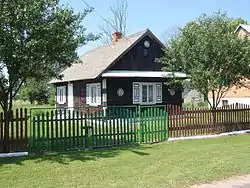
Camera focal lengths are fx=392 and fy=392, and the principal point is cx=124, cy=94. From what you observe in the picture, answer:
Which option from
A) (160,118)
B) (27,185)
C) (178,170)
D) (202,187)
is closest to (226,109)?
(160,118)

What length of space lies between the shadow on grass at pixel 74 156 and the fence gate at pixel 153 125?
1.48 meters

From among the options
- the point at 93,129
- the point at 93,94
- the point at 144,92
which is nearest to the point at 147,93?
the point at 144,92

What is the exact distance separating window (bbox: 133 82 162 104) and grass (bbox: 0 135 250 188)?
15268 mm

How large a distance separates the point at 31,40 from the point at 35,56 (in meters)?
0.51

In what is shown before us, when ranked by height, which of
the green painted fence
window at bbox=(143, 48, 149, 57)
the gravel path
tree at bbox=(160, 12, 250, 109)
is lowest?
the gravel path

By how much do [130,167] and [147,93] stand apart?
1934 cm

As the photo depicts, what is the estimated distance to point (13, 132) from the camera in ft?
38.2

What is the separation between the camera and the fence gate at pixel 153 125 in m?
14.3

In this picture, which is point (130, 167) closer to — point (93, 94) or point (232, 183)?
point (232, 183)

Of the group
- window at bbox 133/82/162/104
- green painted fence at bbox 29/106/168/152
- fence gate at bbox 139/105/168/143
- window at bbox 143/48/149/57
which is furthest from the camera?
window at bbox 143/48/149/57

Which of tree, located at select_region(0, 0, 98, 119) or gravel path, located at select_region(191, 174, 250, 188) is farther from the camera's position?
tree, located at select_region(0, 0, 98, 119)

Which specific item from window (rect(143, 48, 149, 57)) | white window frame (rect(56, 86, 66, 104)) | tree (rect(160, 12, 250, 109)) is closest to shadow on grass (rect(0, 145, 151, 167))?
tree (rect(160, 12, 250, 109))

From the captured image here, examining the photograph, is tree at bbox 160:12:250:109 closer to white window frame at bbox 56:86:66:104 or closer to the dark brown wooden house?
the dark brown wooden house

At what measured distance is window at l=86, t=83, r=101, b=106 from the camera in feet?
92.7
